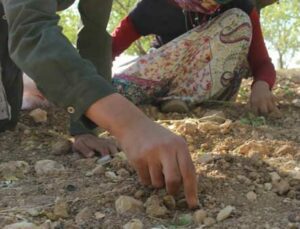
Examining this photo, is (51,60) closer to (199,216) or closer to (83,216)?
(83,216)

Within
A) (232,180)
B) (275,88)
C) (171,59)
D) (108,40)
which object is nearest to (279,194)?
(232,180)

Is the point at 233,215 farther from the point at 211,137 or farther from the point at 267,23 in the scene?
the point at 267,23

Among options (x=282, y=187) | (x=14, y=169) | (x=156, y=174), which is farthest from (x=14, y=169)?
(x=282, y=187)

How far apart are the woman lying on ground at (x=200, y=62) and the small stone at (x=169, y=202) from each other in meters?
1.30

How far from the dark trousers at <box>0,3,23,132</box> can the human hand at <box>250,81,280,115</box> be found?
1.07 metres

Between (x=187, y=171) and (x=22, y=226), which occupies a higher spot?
(x=187, y=171)

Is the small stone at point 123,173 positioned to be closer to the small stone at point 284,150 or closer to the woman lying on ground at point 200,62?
the small stone at point 284,150

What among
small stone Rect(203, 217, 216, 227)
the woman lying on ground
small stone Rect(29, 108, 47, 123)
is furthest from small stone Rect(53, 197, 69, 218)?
the woman lying on ground

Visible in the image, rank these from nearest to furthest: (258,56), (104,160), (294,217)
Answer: (294,217)
(104,160)
(258,56)

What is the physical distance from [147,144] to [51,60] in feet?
0.99

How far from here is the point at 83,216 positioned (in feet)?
4.56

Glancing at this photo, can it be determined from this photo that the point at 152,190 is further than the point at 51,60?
Yes

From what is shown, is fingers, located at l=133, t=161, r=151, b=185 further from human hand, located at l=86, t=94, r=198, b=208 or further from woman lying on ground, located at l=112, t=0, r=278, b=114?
woman lying on ground, located at l=112, t=0, r=278, b=114

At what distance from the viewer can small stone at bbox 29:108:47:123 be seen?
8.27ft
